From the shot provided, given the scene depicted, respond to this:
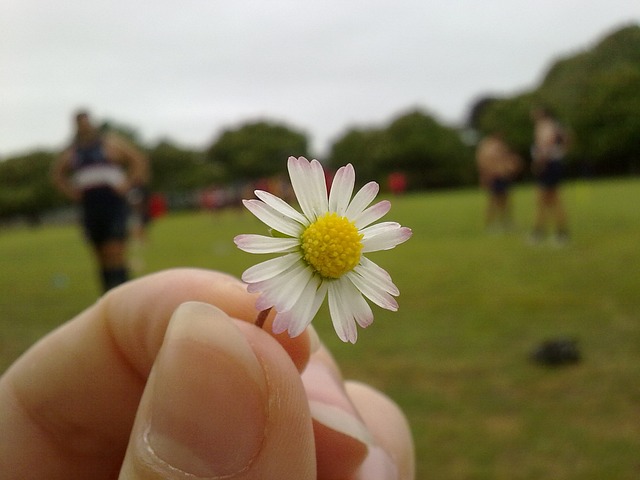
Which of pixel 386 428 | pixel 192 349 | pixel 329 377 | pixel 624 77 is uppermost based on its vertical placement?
pixel 624 77

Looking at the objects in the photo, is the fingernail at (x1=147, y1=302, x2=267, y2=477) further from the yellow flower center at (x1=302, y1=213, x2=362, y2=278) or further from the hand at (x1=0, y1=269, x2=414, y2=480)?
the yellow flower center at (x1=302, y1=213, x2=362, y2=278)

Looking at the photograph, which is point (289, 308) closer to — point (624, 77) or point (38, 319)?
point (38, 319)

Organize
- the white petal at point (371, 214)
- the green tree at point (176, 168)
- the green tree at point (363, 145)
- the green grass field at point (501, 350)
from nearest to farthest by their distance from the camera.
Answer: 1. the white petal at point (371, 214)
2. the green grass field at point (501, 350)
3. the green tree at point (363, 145)
4. the green tree at point (176, 168)

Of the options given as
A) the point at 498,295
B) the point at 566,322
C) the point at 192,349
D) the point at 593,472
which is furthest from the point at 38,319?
the point at 192,349

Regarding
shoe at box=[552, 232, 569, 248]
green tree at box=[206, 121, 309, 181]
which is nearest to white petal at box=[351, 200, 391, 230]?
→ shoe at box=[552, 232, 569, 248]

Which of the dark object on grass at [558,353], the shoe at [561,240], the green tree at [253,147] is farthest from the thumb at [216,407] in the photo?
the green tree at [253,147]

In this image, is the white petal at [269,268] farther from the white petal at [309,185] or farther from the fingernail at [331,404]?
the fingernail at [331,404]

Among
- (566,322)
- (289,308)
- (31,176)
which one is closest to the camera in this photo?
(289,308)
